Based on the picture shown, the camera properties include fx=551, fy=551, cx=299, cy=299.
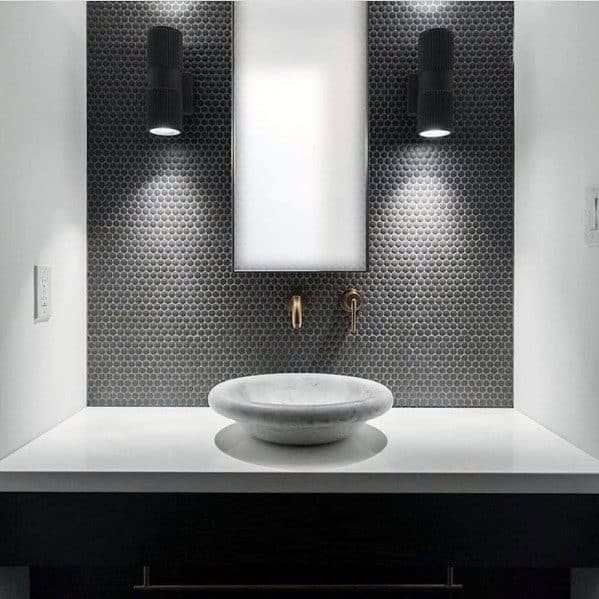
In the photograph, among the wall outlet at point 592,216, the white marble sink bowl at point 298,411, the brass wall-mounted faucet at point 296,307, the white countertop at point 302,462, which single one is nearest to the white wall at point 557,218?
the wall outlet at point 592,216

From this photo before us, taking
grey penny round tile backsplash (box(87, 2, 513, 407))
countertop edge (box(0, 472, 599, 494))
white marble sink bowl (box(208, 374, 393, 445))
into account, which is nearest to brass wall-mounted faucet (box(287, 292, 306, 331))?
grey penny round tile backsplash (box(87, 2, 513, 407))

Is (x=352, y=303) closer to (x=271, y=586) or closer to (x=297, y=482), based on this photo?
(x=297, y=482)

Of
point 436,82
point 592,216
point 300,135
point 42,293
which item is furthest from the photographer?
point 300,135

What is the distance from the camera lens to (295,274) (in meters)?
1.79

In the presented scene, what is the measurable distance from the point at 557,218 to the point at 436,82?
55cm

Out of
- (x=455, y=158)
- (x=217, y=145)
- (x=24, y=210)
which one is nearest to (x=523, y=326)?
(x=455, y=158)

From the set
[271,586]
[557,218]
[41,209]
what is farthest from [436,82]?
[271,586]

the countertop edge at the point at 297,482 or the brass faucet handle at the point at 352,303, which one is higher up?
the brass faucet handle at the point at 352,303

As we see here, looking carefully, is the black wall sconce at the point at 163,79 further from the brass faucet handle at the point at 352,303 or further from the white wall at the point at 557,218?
the white wall at the point at 557,218

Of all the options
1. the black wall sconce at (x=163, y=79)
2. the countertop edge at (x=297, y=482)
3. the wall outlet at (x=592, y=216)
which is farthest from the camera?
the black wall sconce at (x=163, y=79)

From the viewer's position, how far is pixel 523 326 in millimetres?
1729

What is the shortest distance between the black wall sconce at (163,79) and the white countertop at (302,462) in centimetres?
92

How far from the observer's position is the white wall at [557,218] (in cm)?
132

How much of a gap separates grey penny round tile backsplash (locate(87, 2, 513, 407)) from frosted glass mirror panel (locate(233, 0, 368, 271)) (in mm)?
45
